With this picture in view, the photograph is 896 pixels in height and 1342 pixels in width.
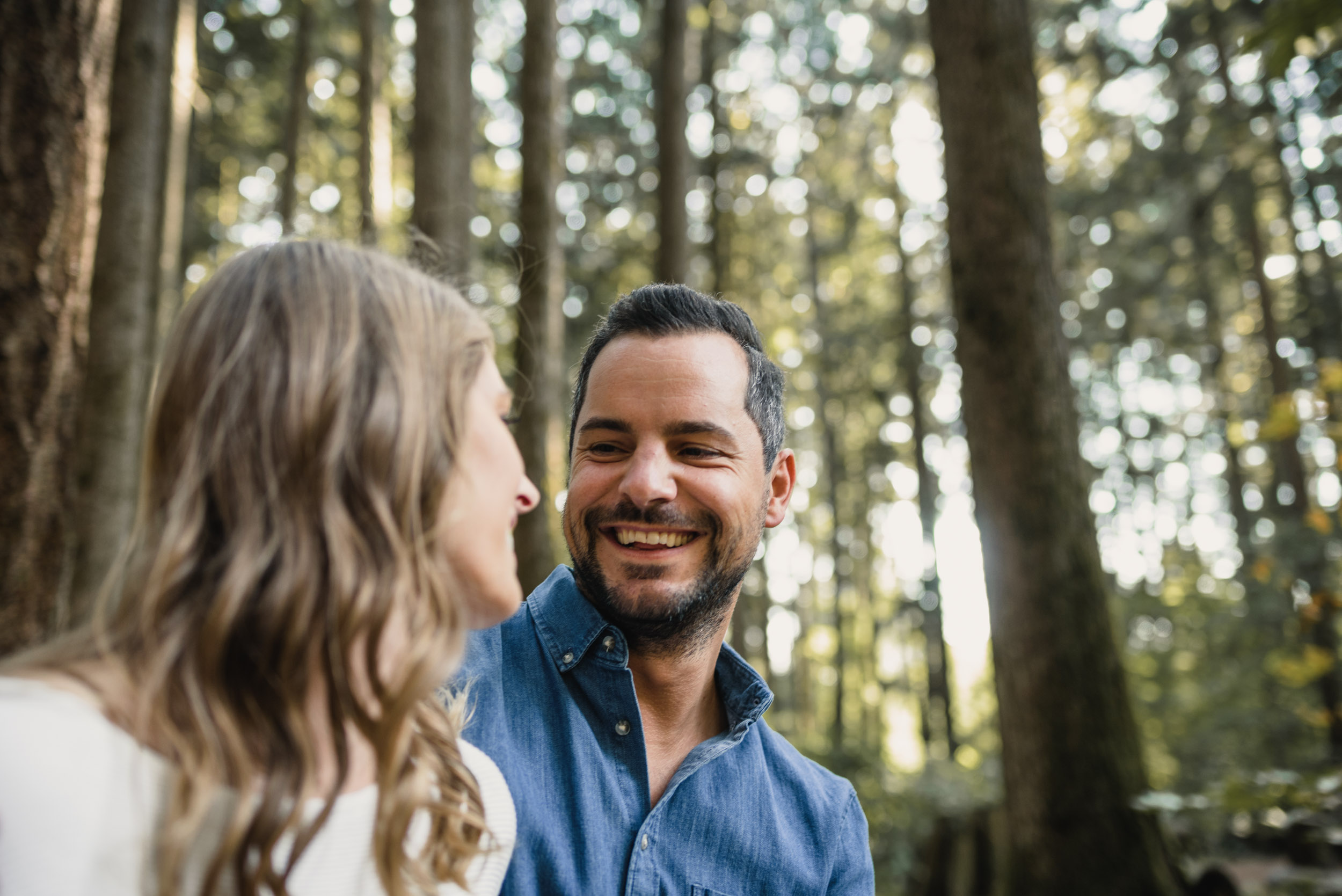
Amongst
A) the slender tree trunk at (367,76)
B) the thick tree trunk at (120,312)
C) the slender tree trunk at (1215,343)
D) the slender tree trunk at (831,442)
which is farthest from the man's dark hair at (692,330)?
the slender tree trunk at (831,442)

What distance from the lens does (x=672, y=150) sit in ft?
31.9

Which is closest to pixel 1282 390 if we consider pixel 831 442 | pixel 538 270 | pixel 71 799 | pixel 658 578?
pixel 538 270

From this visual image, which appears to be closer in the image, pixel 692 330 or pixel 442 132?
pixel 692 330

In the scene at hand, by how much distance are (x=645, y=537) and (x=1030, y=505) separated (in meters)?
3.34

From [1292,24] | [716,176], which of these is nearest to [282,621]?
[1292,24]

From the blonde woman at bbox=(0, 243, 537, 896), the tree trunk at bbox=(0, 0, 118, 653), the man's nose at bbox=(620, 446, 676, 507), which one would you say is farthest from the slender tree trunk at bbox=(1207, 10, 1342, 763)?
the tree trunk at bbox=(0, 0, 118, 653)

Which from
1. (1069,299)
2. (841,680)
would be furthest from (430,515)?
(841,680)

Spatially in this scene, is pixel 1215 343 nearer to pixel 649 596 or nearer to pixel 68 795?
pixel 649 596

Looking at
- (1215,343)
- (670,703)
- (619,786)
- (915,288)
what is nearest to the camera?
(619,786)

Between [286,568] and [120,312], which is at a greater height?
[120,312]

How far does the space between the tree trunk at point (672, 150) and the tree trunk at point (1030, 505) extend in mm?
3931

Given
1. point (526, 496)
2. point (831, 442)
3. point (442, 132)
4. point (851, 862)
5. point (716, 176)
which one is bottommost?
point (851, 862)

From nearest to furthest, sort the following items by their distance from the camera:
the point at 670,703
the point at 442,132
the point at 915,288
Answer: the point at 670,703 → the point at 442,132 → the point at 915,288

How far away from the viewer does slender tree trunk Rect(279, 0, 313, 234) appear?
35.5 ft
